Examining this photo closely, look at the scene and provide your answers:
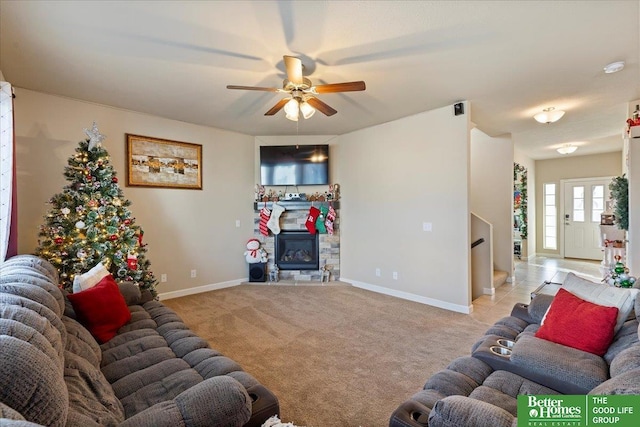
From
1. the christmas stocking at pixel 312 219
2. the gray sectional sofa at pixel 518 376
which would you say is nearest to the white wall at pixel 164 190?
the christmas stocking at pixel 312 219

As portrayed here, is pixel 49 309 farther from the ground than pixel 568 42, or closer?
closer

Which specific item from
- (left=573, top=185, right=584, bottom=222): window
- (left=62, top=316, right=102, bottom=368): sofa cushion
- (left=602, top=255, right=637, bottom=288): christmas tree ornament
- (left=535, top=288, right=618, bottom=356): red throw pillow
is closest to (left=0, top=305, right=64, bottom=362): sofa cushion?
(left=62, top=316, right=102, bottom=368): sofa cushion

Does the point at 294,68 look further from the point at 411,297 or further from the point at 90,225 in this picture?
the point at 411,297

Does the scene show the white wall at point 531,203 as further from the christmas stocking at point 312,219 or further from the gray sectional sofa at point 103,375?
the gray sectional sofa at point 103,375

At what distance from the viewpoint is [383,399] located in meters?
1.97

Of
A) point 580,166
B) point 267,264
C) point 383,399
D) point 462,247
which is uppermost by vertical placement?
point 580,166

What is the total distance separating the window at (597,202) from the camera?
→ 6.79 meters

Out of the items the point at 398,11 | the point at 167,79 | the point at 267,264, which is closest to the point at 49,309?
the point at 167,79

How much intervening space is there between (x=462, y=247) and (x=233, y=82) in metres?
3.33

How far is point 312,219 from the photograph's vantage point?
5.04 metres

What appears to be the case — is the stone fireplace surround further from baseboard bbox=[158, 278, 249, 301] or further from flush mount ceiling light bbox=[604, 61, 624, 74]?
flush mount ceiling light bbox=[604, 61, 624, 74]

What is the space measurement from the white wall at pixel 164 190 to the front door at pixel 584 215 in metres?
7.85

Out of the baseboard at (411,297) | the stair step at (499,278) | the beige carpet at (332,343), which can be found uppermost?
the stair step at (499,278)

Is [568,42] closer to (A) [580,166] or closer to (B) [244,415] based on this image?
(B) [244,415]
